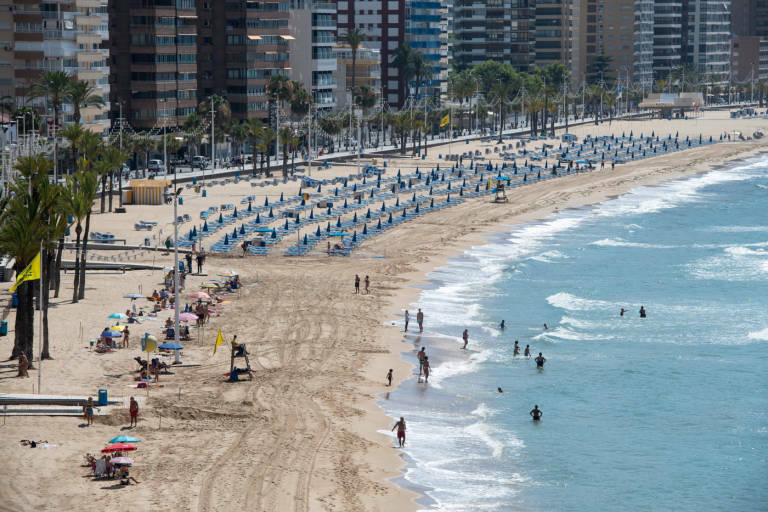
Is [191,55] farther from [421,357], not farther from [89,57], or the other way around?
[421,357]

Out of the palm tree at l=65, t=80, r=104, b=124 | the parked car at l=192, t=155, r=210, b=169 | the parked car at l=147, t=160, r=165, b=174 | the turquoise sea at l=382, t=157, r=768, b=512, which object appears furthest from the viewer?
the parked car at l=192, t=155, r=210, b=169

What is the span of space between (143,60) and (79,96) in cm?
3245

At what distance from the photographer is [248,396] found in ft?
172

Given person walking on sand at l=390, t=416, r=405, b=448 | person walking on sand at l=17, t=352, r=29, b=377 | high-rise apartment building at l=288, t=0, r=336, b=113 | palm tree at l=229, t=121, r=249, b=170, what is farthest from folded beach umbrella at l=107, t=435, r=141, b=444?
high-rise apartment building at l=288, t=0, r=336, b=113

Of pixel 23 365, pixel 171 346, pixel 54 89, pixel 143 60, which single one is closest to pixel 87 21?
pixel 143 60

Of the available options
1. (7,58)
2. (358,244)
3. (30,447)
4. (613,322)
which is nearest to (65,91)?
(7,58)

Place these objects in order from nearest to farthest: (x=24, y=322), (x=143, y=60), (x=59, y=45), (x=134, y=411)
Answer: (x=134, y=411), (x=24, y=322), (x=59, y=45), (x=143, y=60)

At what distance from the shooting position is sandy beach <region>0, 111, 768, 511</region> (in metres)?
41.4

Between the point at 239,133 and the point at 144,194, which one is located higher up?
the point at 239,133

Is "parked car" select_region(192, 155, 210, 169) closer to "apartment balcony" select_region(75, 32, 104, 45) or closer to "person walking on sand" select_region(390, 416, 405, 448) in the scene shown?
"apartment balcony" select_region(75, 32, 104, 45)

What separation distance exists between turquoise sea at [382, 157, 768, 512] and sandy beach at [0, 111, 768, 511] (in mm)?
2089

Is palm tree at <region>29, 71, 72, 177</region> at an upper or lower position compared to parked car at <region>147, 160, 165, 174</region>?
upper

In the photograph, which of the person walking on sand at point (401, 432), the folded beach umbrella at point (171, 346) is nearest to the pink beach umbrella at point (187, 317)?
the folded beach umbrella at point (171, 346)

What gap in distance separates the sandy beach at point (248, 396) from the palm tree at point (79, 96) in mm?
30151
